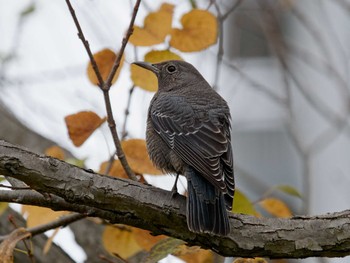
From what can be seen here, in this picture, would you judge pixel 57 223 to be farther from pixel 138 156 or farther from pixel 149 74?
pixel 149 74

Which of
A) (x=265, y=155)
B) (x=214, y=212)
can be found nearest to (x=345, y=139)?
(x=265, y=155)

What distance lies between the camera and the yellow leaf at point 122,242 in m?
4.61

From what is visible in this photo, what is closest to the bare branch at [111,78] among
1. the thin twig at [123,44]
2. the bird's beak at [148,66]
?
the thin twig at [123,44]

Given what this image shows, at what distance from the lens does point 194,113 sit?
A: 191 inches

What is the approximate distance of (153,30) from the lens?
4508 millimetres

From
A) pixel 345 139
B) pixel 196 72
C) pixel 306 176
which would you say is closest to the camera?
pixel 196 72

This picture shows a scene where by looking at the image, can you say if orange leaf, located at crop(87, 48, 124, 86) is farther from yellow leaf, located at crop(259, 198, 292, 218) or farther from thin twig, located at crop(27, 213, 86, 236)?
yellow leaf, located at crop(259, 198, 292, 218)

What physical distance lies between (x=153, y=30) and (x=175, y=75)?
112 cm

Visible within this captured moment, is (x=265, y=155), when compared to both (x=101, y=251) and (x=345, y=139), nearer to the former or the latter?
(x=345, y=139)

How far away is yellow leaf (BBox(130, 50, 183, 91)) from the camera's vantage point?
4.52 meters

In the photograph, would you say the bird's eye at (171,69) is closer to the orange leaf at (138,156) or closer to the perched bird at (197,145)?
the perched bird at (197,145)

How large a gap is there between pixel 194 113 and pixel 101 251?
1.44m

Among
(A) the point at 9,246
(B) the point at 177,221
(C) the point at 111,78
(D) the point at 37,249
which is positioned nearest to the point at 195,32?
(C) the point at 111,78

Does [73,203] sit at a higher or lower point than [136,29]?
lower
